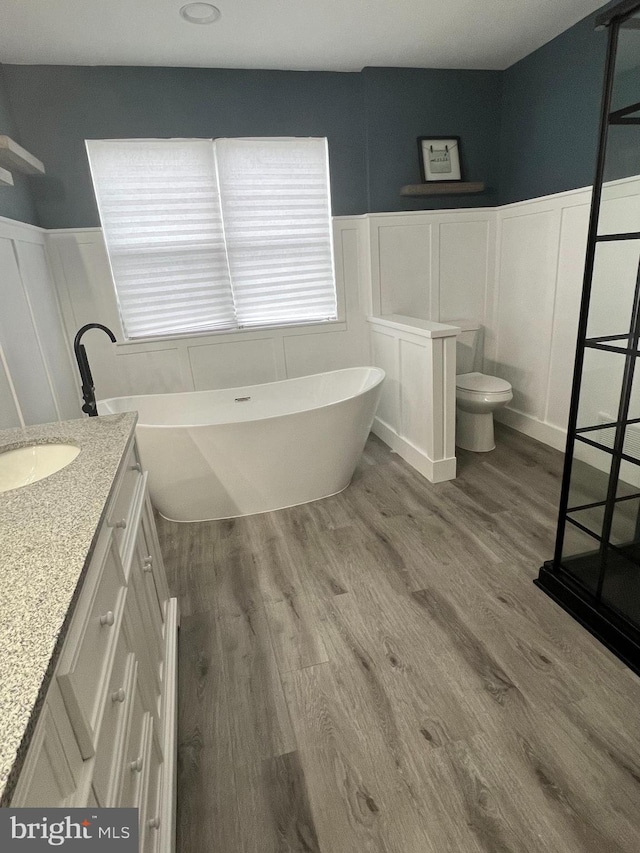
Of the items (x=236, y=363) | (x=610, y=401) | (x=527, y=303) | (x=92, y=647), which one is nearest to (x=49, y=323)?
(x=236, y=363)

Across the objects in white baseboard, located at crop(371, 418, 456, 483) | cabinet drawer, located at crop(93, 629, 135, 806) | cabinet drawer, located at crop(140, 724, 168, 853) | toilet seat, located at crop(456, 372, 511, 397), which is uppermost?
cabinet drawer, located at crop(93, 629, 135, 806)

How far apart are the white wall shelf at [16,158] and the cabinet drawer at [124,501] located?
A: 1.65 meters

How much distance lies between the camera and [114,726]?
879 millimetres

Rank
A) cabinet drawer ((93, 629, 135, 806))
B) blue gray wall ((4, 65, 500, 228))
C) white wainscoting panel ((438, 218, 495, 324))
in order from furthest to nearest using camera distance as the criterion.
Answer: white wainscoting panel ((438, 218, 495, 324)) < blue gray wall ((4, 65, 500, 228)) < cabinet drawer ((93, 629, 135, 806))

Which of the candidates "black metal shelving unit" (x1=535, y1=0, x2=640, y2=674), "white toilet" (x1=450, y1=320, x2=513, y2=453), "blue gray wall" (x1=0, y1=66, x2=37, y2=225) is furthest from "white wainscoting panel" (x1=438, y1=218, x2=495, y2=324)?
"blue gray wall" (x1=0, y1=66, x2=37, y2=225)

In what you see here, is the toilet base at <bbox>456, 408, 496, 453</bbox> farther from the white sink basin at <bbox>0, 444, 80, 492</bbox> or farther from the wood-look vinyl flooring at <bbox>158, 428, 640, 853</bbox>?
the white sink basin at <bbox>0, 444, 80, 492</bbox>

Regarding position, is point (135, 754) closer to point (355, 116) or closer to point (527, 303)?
point (527, 303)

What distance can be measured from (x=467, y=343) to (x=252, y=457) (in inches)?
83.1

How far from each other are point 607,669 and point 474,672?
45 cm

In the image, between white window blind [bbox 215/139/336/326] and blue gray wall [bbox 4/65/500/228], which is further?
white window blind [bbox 215/139/336/326]

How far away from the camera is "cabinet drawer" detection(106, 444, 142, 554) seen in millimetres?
1174

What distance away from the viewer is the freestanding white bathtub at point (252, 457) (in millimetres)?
2531

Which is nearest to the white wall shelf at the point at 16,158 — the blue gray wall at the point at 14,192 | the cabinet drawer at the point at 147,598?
the blue gray wall at the point at 14,192

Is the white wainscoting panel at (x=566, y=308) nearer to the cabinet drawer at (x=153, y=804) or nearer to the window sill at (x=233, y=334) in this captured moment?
the window sill at (x=233, y=334)
